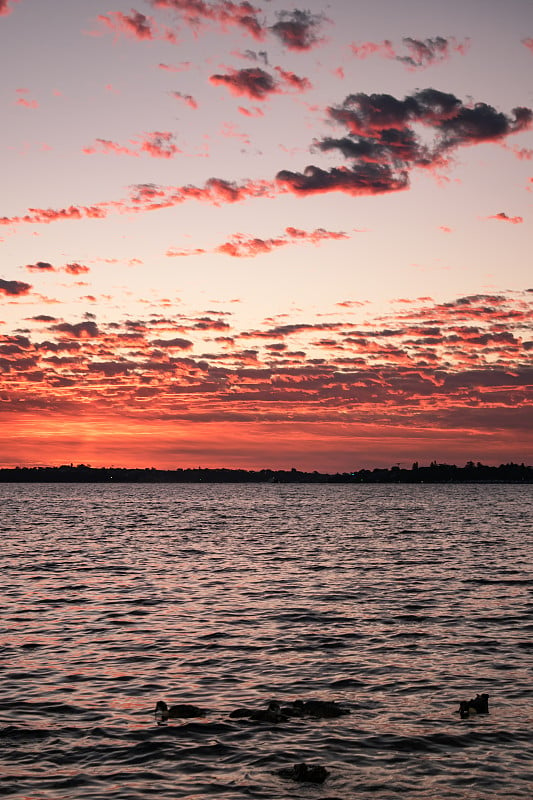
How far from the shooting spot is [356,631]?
3234cm

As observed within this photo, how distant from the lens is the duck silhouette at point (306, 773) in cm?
1673

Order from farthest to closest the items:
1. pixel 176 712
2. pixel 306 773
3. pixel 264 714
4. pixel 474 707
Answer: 1. pixel 474 707
2. pixel 176 712
3. pixel 264 714
4. pixel 306 773

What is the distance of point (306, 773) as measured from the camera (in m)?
16.9

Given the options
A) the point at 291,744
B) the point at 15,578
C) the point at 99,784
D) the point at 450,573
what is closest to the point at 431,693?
the point at 291,744

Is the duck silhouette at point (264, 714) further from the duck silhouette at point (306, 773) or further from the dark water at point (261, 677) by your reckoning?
the duck silhouette at point (306, 773)

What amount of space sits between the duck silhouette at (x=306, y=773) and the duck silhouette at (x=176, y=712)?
4388 mm

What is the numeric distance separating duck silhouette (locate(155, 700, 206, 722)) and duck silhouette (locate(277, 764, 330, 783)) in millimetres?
4388

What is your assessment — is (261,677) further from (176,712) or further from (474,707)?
(474,707)

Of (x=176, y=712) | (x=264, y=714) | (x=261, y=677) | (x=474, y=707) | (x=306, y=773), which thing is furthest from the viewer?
(x=261, y=677)

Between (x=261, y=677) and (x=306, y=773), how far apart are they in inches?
334

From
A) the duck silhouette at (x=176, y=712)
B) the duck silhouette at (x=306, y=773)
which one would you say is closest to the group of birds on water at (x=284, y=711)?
the duck silhouette at (x=176, y=712)

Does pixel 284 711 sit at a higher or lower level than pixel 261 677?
higher

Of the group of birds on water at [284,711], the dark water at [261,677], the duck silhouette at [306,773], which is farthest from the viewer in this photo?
the group of birds on water at [284,711]

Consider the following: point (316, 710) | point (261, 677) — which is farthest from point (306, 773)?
point (261, 677)
